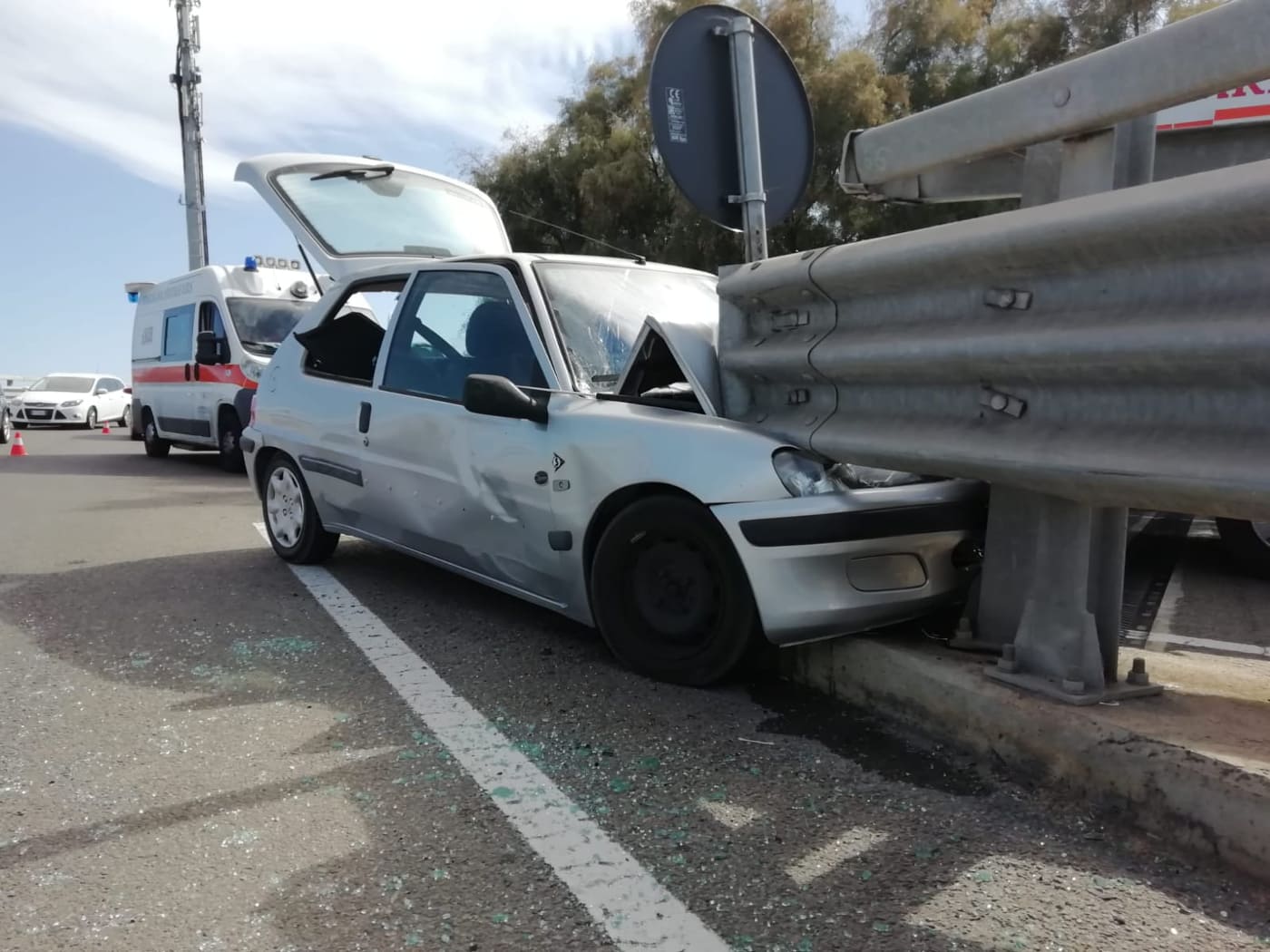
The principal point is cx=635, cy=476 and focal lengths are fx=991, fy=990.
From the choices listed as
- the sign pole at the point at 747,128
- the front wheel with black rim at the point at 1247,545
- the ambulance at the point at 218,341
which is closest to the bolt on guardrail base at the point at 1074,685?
the sign pole at the point at 747,128

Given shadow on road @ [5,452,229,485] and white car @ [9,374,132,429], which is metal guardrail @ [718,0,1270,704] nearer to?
shadow on road @ [5,452,229,485]

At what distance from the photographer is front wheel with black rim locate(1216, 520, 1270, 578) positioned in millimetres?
5477

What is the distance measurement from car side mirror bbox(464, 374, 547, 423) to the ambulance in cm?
789

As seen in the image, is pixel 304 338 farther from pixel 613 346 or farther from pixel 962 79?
pixel 962 79

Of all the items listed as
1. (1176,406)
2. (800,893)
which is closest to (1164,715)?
(1176,406)

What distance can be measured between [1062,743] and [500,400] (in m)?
2.29

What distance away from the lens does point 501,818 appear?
8.64 ft

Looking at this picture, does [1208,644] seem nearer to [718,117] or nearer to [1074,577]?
[1074,577]

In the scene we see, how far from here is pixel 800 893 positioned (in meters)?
2.25

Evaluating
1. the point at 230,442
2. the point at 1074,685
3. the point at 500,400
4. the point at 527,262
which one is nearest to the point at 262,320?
the point at 230,442

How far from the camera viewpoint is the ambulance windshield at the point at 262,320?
38.9ft

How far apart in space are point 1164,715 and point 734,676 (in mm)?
1414

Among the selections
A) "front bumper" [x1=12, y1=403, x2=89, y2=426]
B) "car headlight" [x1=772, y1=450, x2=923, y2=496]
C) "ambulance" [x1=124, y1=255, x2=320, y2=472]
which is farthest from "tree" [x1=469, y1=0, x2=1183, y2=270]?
"front bumper" [x1=12, y1=403, x2=89, y2=426]

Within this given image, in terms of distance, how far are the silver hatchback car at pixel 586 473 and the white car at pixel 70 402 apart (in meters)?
24.9
